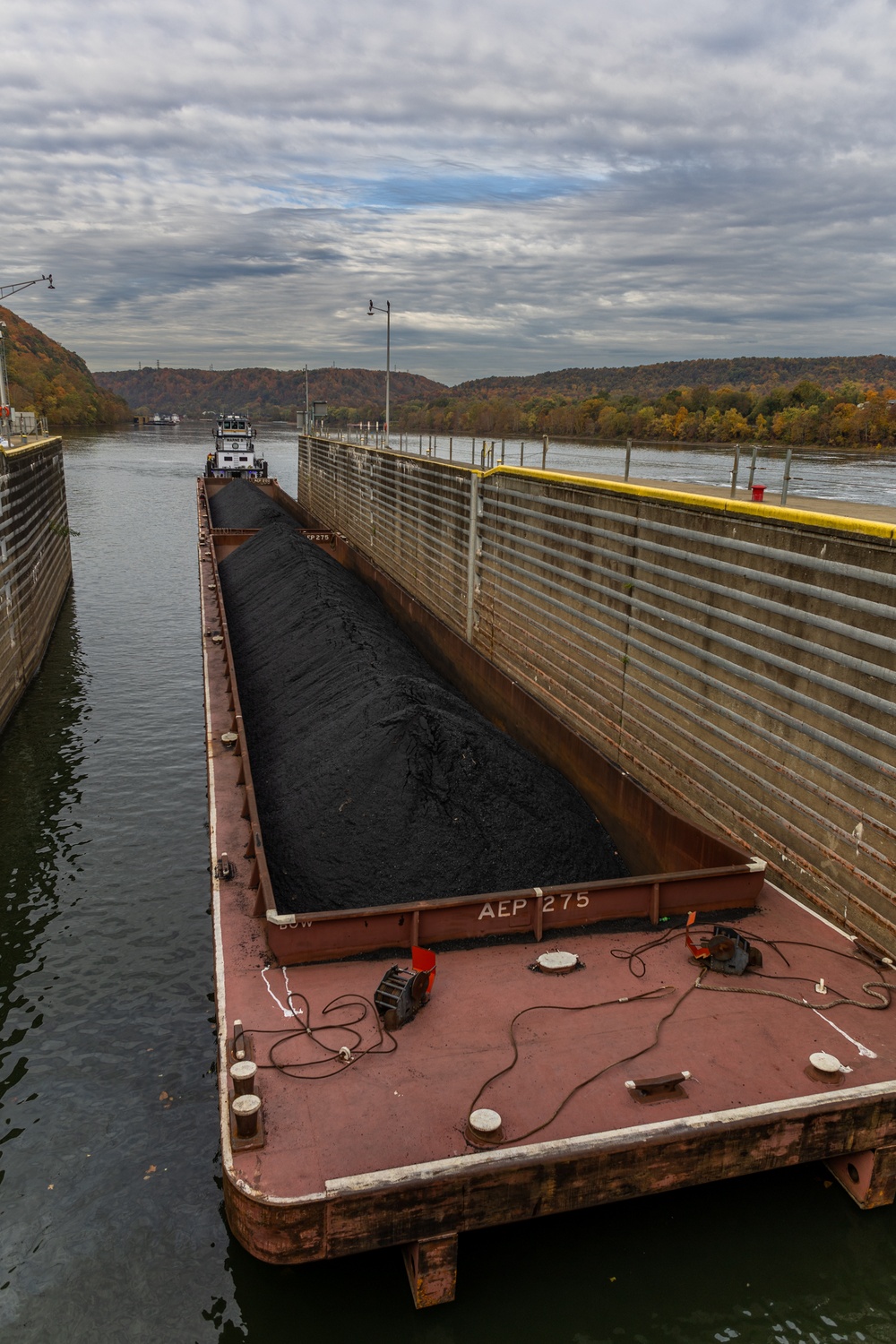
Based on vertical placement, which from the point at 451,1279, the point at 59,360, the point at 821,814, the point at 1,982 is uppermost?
the point at 59,360

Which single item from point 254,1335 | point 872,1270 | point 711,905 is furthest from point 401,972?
point 872,1270

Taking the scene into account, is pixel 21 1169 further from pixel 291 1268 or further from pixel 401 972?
pixel 401 972

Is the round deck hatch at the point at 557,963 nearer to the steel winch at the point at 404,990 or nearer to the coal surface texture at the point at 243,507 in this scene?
the steel winch at the point at 404,990

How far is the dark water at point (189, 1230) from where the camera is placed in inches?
180

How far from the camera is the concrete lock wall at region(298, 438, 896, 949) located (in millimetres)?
6039

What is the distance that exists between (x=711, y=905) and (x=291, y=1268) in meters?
3.75

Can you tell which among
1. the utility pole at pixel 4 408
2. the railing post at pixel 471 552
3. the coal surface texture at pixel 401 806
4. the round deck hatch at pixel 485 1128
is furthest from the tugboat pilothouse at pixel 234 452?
the round deck hatch at pixel 485 1128

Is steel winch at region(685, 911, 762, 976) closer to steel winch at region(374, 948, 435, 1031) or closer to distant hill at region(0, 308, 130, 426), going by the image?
steel winch at region(374, 948, 435, 1031)

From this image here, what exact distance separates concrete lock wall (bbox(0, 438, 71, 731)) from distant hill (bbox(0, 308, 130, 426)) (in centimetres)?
8197

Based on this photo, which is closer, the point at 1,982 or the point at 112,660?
the point at 1,982

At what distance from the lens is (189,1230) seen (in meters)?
5.04

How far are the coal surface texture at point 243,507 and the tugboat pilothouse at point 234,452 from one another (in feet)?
17.9

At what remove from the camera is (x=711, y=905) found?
6.73 m

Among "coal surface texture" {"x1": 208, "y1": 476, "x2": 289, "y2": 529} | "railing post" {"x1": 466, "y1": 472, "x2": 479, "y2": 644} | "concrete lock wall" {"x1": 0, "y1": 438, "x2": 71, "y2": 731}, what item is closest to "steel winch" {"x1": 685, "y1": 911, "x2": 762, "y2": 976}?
"railing post" {"x1": 466, "y1": 472, "x2": 479, "y2": 644}
